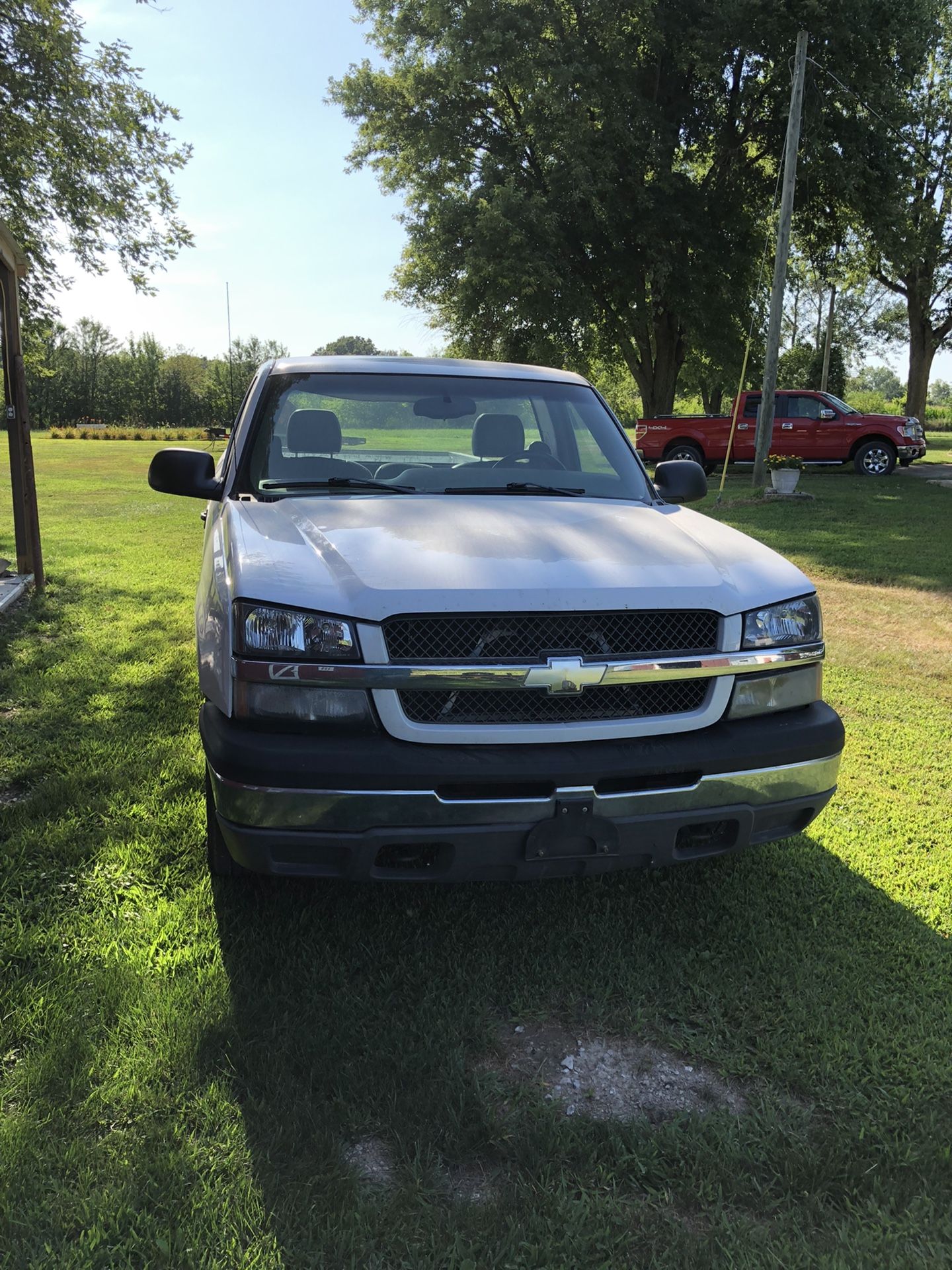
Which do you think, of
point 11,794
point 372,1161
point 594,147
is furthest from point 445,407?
point 594,147

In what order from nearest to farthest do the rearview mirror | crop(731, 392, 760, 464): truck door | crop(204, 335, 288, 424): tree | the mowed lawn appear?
1. the mowed lawn
2. the rearview mirror
3. crop(731, 392, 760, 464): truck door
4. crop(204, 335, 288, 424): tree

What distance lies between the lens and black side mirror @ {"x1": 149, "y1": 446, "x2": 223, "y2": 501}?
11.6ft

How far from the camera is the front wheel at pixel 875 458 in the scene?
19875 mm

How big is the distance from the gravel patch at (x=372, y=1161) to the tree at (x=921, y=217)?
2398 cm

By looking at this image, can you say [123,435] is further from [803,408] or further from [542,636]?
[542,636]

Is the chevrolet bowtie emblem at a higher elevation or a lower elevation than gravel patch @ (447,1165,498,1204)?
higher

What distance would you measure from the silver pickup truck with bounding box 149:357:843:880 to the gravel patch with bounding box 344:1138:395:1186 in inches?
23.7

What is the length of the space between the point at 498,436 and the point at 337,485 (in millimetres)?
824

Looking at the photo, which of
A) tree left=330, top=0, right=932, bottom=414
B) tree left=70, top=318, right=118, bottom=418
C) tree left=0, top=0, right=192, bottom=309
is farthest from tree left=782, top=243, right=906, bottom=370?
tree left=70, top=318, right=118, bottom=418

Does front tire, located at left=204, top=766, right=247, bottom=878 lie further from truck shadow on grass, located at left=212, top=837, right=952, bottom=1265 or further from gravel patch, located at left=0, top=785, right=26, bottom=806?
gravel patch, located at left=0, top=785, right=26, bottom=806

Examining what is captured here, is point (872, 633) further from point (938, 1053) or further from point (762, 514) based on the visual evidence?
point (762, 514)

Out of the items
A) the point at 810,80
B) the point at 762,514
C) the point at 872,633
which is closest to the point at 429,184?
the point at 810,80

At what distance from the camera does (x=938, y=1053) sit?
238 centimetres

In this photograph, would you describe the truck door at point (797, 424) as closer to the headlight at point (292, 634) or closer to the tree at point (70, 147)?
the tree at point (70, 147)
